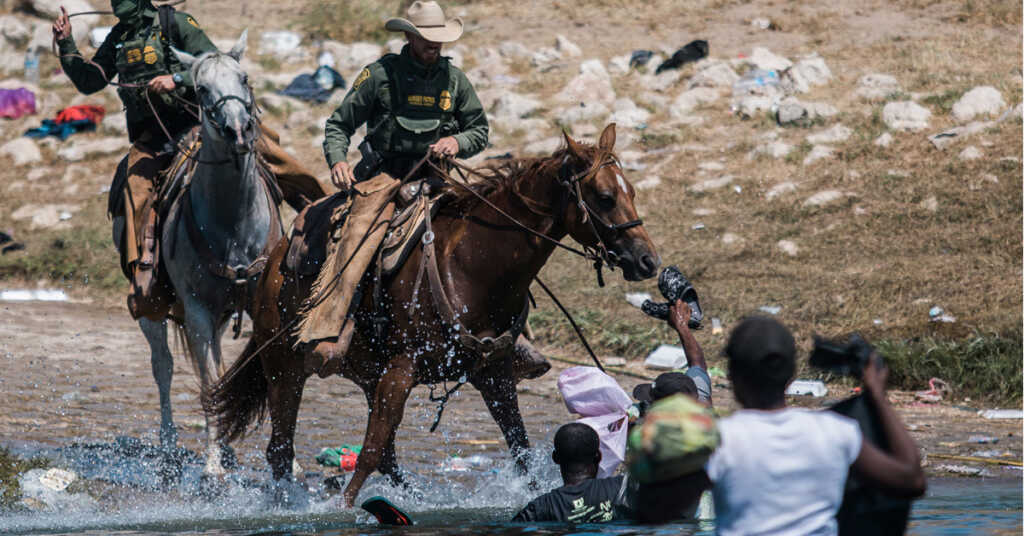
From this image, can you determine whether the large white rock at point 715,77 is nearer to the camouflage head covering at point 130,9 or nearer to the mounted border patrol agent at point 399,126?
the camouflage head covering at point 130,9

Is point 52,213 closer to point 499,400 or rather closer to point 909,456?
point 499,400

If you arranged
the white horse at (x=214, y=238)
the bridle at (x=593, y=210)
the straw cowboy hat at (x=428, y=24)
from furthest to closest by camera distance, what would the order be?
the white horse at (x=214, y=238) → the straw cowboy hat at (x=428, y=24) → the bridle at (x=593, y=210)

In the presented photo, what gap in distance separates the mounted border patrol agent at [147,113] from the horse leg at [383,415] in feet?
8.93

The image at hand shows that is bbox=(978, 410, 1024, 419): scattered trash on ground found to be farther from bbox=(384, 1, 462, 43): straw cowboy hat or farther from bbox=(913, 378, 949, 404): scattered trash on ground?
bbox=(384, 1, 462, 43): straw cowboy hat

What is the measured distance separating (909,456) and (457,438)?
614cm

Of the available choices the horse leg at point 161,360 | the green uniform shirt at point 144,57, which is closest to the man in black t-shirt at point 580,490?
the horse leg at point 161,360

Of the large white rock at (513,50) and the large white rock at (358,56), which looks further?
the large white rock at (358,56)

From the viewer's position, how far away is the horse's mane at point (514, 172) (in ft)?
20.0

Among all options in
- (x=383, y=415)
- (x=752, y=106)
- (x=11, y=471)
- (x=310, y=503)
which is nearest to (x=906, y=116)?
(x=752, y=106)

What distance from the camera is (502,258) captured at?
6.36 m

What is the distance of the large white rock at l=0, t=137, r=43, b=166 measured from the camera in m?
17.4

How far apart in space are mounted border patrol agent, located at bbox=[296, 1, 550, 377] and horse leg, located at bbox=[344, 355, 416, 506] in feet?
1.39

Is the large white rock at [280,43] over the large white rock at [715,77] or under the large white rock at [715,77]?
under

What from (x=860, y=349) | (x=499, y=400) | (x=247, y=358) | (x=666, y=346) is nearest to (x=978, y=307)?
(x=666, y=346)
